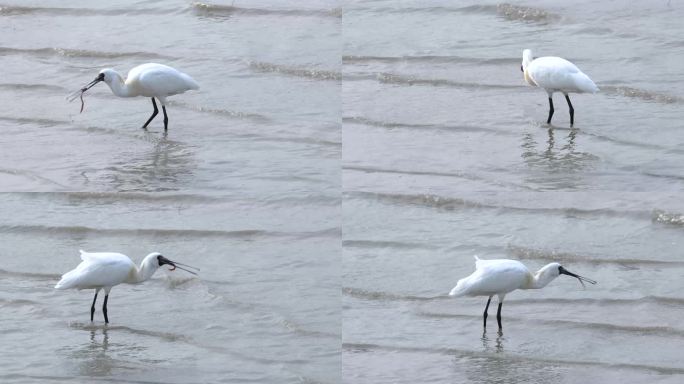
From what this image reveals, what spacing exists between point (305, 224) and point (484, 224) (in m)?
0.95

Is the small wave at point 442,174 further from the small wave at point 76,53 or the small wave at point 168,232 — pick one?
the small wave at point 76,53

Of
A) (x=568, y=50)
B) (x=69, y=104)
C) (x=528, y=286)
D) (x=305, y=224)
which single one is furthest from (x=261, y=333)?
(x=568, y=50)

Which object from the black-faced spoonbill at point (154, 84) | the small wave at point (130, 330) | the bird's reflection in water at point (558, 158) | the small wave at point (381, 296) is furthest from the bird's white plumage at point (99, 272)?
the bird's reflection in water at point (558, 158)

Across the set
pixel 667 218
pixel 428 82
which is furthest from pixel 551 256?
pixel 428 82

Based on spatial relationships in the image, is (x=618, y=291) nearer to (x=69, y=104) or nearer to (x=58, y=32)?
(x=69, y=104)

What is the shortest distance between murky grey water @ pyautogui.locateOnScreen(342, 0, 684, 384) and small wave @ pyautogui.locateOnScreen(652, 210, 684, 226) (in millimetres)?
12

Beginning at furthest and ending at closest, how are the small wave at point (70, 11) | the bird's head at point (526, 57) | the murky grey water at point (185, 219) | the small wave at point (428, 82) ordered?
the small wave at point (70, 11) < the small wave at point (428, 82) < the bird's head at point (526, 57) < the murky grey water at point (185, 219)

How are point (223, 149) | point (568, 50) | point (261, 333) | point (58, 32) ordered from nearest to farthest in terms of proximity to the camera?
point (261, 333) → point (223, 149) → point (568, 50) → point (58, 32)

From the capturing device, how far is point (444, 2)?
966 cm

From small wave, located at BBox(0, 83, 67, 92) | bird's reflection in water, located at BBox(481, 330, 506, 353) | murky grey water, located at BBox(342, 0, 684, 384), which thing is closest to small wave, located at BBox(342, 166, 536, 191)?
murky grey water, located at BBox(342, 0, 684, 384)

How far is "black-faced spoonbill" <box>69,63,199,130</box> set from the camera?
821 centimetres

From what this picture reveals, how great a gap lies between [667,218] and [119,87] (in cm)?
296

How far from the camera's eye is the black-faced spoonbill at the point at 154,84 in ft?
26.9

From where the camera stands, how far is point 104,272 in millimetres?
7824
